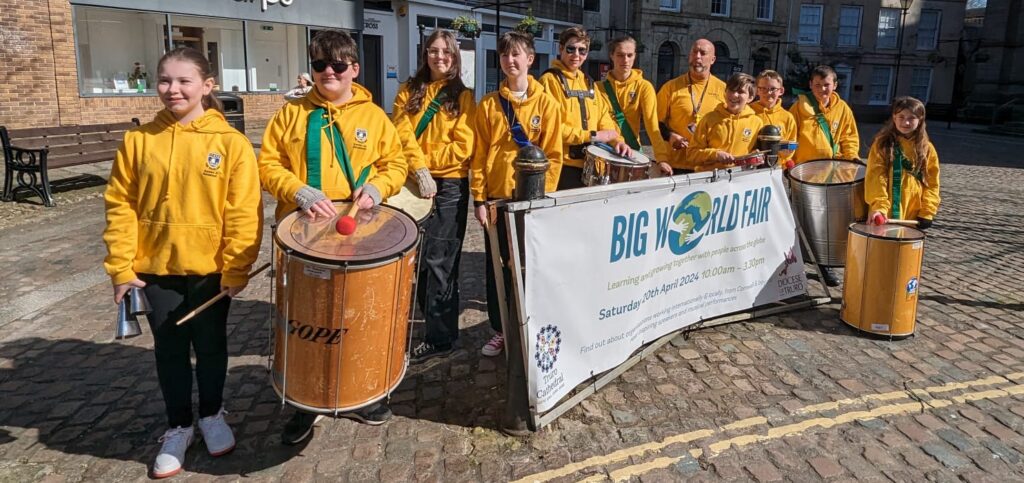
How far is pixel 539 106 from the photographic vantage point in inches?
171

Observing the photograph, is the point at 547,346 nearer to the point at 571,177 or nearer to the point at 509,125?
the point at 509,125

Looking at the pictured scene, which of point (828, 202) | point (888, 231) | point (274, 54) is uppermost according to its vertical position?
point (274, 54)

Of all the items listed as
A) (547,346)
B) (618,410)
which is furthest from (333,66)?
(618,410)

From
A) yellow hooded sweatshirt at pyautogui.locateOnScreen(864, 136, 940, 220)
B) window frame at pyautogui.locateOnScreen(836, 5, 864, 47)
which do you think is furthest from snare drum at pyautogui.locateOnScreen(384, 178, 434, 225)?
window frame at pyautogui.locateOnScreen(836, 5, 864, 47)

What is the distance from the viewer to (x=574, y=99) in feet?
16.3

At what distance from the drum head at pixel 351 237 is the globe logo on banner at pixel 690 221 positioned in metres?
1.95

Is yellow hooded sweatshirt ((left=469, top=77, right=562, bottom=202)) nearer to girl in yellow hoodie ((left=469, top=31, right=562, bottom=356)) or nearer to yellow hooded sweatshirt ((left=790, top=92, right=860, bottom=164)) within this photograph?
girl in yellow hoodie ((left=469, top=31, right=562, bottom=356))

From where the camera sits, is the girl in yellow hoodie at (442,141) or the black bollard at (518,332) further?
the girl in yellow hoodie at (442,141)

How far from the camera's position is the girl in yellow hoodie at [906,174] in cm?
551

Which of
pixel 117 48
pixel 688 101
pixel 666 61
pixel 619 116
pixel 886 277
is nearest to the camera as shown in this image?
pixel 886 277

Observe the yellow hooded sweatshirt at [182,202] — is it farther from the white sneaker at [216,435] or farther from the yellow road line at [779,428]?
the yellow road line at [779,428]

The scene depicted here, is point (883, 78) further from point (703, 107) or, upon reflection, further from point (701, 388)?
point (701, 388)

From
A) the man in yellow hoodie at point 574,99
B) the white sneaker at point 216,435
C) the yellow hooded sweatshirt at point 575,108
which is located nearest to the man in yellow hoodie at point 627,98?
the yellow hooded sweatshirt at point 575,108

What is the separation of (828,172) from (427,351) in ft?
12.4
